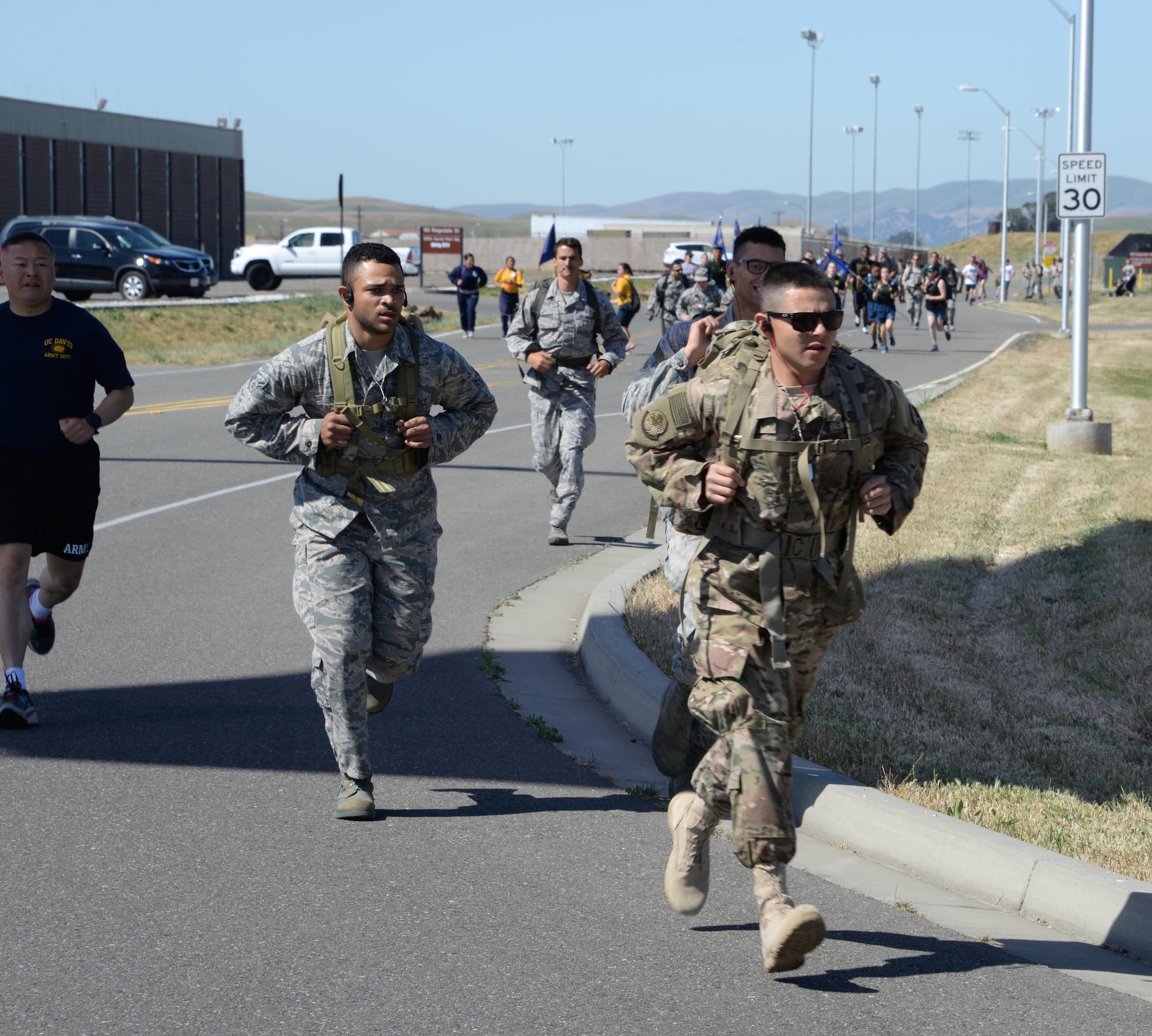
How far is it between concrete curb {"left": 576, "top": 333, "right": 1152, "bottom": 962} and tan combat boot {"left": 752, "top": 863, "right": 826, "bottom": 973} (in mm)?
1025

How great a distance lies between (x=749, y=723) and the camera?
395 centimetres

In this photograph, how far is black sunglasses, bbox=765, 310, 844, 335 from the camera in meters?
3.86

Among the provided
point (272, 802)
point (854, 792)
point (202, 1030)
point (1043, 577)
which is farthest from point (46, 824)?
point (1043, 577)

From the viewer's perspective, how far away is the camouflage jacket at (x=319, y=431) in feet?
16.4

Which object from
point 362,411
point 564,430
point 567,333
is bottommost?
point 564,430

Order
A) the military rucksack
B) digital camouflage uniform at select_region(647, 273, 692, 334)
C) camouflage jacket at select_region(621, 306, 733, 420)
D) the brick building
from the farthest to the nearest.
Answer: the brick building, digital camouflage uniform at select_region(647, 273, 692, 334), camouflage jacket at select_region(621, 306, 733, 420), the military rucksack

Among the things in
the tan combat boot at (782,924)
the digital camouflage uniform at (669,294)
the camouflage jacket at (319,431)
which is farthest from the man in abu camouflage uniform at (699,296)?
the tan combat boot at (782,924)

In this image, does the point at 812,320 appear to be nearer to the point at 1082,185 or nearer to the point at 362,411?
the point at 362,411

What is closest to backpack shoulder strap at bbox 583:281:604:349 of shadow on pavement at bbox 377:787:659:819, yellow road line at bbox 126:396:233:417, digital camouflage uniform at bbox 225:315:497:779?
digital camouflage uniform at bbox 225:315:497:779

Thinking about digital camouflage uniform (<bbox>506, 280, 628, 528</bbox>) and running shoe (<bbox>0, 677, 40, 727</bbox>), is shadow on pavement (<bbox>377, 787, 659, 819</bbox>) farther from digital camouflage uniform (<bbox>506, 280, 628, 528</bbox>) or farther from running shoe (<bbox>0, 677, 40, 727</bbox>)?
digital camouflage uniform (<bbox>506, 280, 628, 528</bbox>)

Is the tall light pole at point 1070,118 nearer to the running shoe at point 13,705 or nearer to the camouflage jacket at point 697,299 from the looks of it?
the camouflage jacket at point 697,299

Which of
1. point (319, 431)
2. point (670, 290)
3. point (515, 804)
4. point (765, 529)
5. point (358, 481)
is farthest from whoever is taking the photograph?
point (670, 290)

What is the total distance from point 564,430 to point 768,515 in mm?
5998

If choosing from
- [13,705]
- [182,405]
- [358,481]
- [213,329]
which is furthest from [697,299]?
[213,329]
